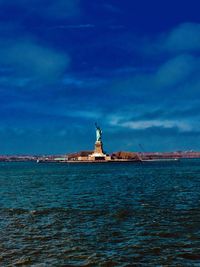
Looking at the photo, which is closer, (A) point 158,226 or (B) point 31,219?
(A) point 158,226

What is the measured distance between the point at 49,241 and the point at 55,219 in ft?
23.6

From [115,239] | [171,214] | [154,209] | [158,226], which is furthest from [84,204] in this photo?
[115,239]

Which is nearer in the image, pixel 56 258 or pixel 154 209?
pixel 56 258

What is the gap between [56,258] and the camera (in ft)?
63.1

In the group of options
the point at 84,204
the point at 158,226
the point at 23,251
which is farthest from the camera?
the point at 84,204

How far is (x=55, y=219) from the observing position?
2967 centimetres

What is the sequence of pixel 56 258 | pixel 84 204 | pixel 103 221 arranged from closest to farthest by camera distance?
1. pixel 56 258
2. pixel 103 221
3. pixel 84 204

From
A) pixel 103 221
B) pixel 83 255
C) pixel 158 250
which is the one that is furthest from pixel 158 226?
pixel 83 255

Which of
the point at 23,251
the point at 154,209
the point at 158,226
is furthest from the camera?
the point at 154,209

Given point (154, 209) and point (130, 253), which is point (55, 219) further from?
point (130, 253)

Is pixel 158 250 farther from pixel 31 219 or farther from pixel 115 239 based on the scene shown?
pixel 31 219

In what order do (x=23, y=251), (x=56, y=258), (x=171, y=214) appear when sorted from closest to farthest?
(x=56, y=258) → (x=23, y=251) → (x=171, y=214)

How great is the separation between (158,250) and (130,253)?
4.32ft

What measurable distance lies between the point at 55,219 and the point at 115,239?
7.83 metres
